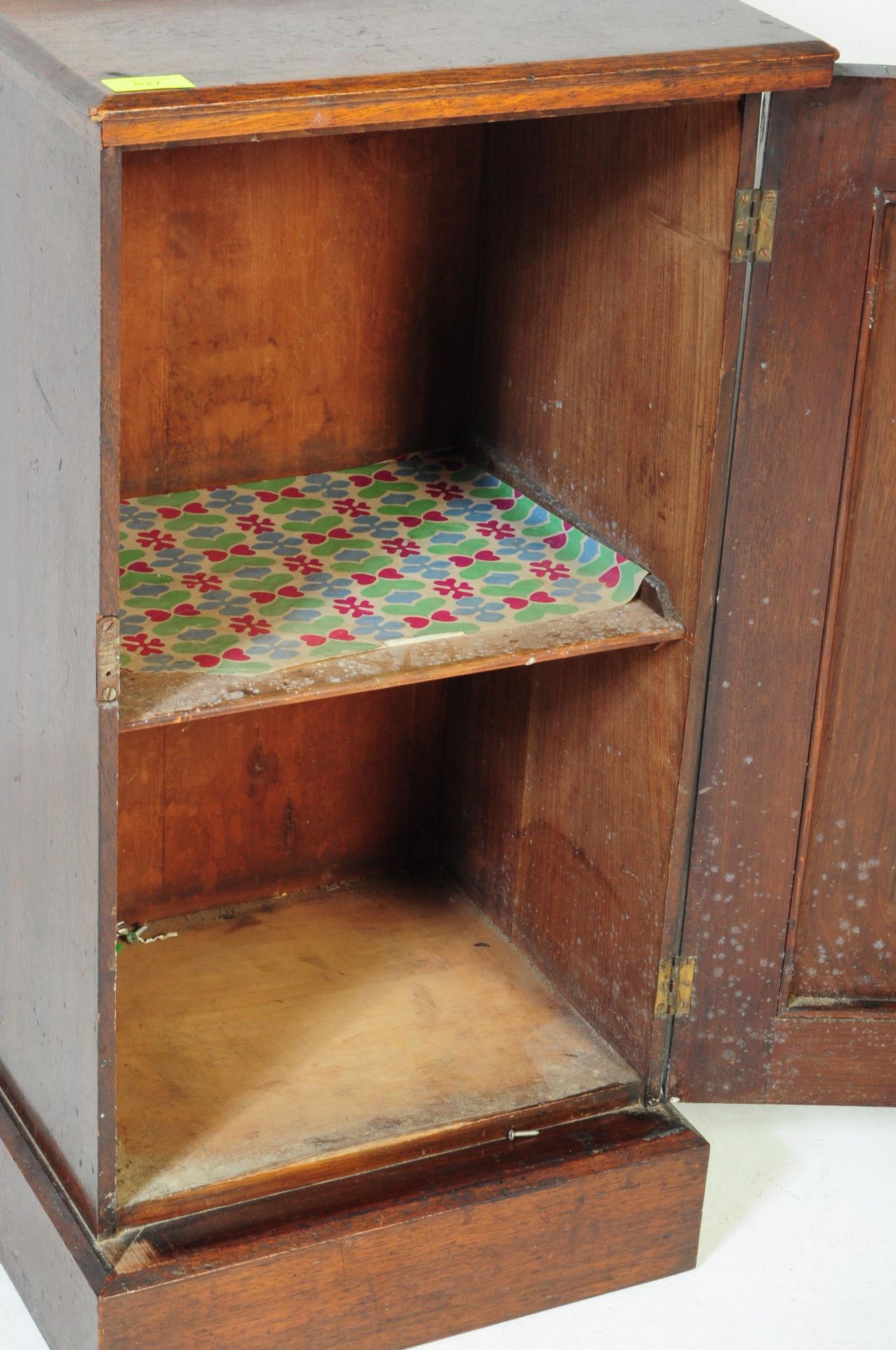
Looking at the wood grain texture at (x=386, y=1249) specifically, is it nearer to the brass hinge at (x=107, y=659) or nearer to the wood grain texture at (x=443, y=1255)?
the wood grain texture at (x=443, y=1255)

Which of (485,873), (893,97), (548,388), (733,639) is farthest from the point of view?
(485,873)

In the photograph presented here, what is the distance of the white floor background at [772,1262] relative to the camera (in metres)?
2.18

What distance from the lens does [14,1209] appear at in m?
2.17

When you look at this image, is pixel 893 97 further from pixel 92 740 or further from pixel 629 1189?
pixel 629 1189

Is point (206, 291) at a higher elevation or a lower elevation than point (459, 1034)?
higher

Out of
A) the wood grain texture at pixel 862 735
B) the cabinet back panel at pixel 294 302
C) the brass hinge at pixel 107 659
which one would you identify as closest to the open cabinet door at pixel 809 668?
the wood grain texture at pixel 862 735

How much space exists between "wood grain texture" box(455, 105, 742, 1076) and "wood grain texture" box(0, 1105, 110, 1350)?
711 millimetres

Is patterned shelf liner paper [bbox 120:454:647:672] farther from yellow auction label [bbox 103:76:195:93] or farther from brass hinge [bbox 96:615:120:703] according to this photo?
yellow auction label [bbox 103:76:195:93]

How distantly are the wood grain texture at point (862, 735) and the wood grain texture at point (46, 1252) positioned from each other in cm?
90

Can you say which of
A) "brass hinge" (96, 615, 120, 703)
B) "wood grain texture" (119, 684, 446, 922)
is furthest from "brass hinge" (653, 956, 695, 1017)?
"brass hinge" (96, 615, 120, 703)

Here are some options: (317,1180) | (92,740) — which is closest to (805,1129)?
(317,1180)

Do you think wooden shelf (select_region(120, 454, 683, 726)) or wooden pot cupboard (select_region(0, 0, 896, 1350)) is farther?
wooden shelf (select_region(120, 454, 683, 726))

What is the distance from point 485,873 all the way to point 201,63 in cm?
131

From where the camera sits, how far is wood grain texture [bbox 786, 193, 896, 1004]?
2053 millimetres
